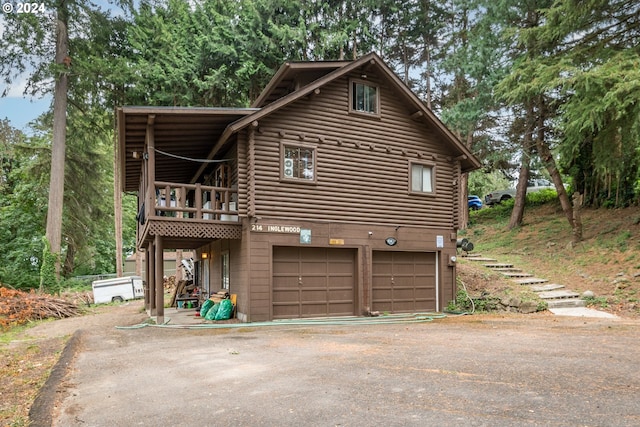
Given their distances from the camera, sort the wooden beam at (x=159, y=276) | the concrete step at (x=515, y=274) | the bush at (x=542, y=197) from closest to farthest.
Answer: the wooden beam at (x=159, y=276)
the concrete step at (x=515, y=274)
the bush at (x=542, y=197)

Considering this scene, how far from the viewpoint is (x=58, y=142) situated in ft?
74.2

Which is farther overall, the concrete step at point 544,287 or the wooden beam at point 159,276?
the concrete step at point 544,287

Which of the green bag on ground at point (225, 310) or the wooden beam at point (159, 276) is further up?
the wooden beam at point (159, 276)

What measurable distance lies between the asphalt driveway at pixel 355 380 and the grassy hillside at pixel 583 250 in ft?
18.5

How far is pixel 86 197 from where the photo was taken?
30422 millimetres

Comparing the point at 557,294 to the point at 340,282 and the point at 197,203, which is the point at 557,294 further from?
the point at 197,203

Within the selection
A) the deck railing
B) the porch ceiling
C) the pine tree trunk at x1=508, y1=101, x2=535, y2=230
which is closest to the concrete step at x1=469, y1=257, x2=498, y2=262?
the pine tree trunk at x1=508, y1=101, x2=535, y2=230

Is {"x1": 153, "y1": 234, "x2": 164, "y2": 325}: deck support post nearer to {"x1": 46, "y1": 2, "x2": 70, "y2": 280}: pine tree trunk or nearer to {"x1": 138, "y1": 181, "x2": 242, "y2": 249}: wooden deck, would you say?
{"x1": 138, "y1": 181, "x2": 242, "y2": 249}: wooden deck

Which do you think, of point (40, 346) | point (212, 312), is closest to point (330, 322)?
point (212, 312)

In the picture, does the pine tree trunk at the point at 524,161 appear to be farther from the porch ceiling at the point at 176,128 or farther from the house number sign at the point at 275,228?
the porch ceiling at the point at 176,128

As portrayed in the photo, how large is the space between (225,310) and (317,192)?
13.9 feet

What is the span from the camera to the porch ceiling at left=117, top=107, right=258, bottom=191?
41.1 feet

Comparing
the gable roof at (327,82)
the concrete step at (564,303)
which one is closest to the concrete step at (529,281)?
the concrete step at (564,303)

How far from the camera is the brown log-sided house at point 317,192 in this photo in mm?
12914
